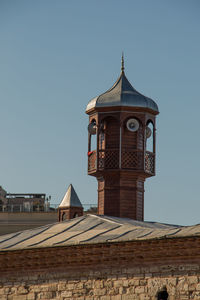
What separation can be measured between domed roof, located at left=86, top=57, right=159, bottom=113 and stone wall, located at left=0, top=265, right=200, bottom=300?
8672 millimetres

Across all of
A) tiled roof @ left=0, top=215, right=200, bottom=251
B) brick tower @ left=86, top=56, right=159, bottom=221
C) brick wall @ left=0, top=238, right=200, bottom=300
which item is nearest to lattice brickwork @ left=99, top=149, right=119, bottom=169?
brick tower @ left=86, top=56, right=159, bottom=221

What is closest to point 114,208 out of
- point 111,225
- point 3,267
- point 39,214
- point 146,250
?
point 111,225

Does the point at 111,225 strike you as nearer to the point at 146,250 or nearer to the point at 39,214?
the point at 146,250

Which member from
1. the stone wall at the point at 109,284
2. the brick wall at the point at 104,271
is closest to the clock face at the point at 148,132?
the brick wall at the point at 104,271

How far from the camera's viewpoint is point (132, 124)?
94.5 ft

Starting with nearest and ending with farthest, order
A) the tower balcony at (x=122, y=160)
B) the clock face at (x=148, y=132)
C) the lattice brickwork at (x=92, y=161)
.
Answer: the tower balcony at (x=122, y=160) < the lattice brickwork at (x=92, y=161) < the clock face at (x=148, y=132)

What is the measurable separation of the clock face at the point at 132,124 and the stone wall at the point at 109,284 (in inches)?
334

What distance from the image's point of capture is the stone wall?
62.6 feet

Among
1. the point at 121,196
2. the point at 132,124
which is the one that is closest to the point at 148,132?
the point at 132,124

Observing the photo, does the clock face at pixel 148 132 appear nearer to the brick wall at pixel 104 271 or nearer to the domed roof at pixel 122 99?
the domed roof at pixel 122 99

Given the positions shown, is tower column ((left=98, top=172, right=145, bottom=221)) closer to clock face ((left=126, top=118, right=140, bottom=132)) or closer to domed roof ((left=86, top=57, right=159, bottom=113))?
clock face ((left=126, top=118, right=140, bottom=132))

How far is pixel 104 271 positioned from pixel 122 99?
9.45 meters

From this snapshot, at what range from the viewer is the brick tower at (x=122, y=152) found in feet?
93.6

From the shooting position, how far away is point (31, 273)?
2203 cm
